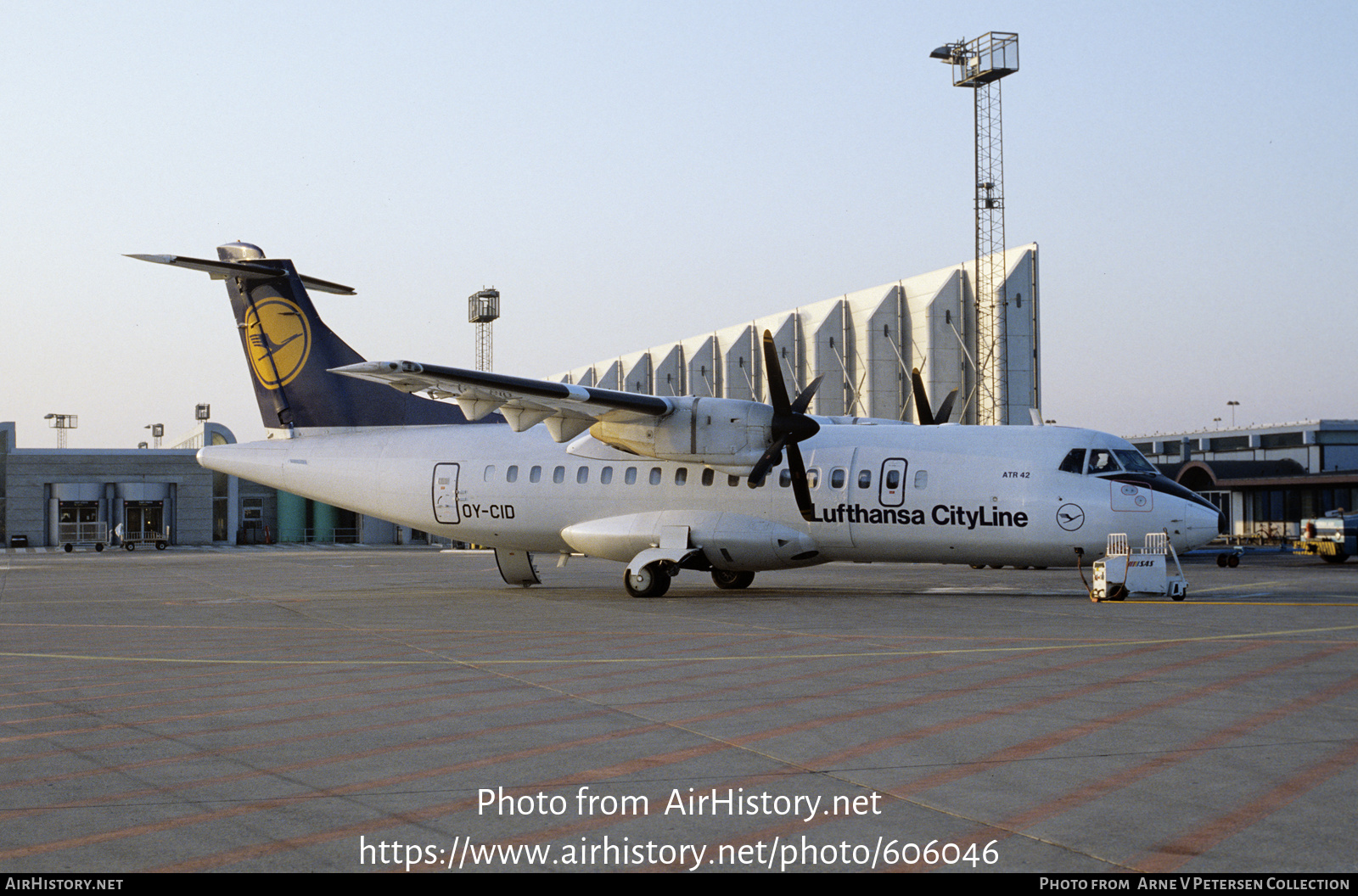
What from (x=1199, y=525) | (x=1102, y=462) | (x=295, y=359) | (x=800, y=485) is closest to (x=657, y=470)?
(x=800, y=485)

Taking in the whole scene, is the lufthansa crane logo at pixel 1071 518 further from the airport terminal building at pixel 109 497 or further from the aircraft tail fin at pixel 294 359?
the airport terminal building at pixel 109 497

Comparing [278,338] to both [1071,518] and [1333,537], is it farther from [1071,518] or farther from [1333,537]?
[1333,537]

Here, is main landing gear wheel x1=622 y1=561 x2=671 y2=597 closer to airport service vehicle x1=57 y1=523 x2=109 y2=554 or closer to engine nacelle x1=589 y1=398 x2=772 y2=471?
engine nacelle x1=589 y1=398 x2=772 y2=471

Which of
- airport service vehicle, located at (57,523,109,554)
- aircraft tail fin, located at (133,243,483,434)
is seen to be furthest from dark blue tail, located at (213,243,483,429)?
airport service vehicle, located at (57,523,109,554)

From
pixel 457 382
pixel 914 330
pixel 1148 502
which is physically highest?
pixel 914 330

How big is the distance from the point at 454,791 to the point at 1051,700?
5389 millimetres

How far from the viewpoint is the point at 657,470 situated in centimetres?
A: 2280

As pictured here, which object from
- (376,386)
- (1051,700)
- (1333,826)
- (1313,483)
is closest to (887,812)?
(1333,826)

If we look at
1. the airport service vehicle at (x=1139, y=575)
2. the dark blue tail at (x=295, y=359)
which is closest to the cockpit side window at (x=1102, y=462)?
the airport service vehicle at (x=1139, y=575)

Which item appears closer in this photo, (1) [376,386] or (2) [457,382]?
(2) [457,382]

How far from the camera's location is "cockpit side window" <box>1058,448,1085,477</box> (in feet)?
66.5

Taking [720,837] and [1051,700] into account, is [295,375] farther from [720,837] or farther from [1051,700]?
[720,837]

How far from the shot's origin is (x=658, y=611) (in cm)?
1875

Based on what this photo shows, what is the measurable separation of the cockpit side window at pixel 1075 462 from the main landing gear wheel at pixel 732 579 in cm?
710
